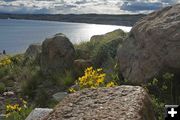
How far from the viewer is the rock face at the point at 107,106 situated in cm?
412

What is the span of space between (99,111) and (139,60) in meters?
5.05

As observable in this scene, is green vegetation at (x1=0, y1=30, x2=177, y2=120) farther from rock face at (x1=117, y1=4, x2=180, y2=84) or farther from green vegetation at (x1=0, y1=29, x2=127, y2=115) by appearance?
rock face at (x1=117, y1=4, x2=180, y2=84)

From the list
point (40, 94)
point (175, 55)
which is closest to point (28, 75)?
point (40, 94)

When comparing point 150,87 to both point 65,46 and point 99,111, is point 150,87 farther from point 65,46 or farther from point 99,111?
point 65,46

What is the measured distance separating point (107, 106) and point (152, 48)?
4790 mm

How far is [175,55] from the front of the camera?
837 cm

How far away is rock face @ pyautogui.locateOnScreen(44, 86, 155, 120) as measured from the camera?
412 centimetres

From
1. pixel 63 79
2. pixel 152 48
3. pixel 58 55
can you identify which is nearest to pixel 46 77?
pixel 58 55

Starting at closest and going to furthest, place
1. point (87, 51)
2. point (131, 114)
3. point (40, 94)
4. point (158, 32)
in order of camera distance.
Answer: point (131, 114) < point (158, 32) < point (40, 94) < point (87, 51)

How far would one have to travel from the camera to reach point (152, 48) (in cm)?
893

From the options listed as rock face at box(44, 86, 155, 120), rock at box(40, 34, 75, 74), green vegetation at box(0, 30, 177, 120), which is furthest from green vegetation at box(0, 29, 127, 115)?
rock face at box(44, 86, 155, 120)

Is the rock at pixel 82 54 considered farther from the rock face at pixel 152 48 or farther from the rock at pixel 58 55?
the rock face at pixel 152 48

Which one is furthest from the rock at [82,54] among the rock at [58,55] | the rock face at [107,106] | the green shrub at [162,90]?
the rock face at [107,106]

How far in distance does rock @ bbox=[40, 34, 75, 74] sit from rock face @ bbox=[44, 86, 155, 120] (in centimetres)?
913
